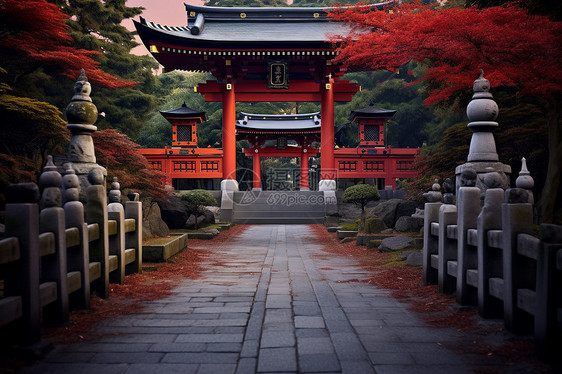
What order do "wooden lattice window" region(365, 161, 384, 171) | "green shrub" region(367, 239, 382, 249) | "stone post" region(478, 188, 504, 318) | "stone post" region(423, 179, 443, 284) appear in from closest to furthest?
"stone post" region(478, 188, 504, 318), "stone post" region(423, 179, 443, 284), "green shrub" region(367, 239, 382, 249), "wooden lattice window" region(365, 161, 384, 171)

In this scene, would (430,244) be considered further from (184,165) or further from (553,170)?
(184,165)

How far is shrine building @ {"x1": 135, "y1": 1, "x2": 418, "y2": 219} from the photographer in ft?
57.2

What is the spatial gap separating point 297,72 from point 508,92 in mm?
10688

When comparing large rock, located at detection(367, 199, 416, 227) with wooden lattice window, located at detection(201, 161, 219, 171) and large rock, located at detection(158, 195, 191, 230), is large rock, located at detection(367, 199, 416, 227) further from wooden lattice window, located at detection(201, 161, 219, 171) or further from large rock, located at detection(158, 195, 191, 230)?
wooden lattice window, located at detection(201, 161, 219, 171)

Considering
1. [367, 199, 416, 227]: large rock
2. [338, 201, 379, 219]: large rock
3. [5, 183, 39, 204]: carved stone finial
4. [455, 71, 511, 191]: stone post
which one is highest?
[455, 71, 511, 191]: stone post

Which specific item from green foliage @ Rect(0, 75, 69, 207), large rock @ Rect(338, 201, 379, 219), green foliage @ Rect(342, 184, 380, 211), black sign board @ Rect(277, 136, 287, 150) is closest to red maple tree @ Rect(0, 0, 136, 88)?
green foliage @ Rect(0, 75, 69, 207)

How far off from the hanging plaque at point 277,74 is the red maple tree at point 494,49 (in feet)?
28.3

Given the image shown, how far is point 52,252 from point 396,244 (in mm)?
6950

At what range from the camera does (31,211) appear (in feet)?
10.6

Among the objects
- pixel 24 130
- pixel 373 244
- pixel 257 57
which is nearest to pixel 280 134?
pixel 257 57

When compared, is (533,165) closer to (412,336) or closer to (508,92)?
(508,92)

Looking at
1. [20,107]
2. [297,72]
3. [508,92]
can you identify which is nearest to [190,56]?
[297,72]

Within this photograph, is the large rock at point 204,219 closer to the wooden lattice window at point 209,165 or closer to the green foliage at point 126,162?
the green foliage at point 126,162

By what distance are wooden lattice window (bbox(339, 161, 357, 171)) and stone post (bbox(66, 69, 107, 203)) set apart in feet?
63.2
